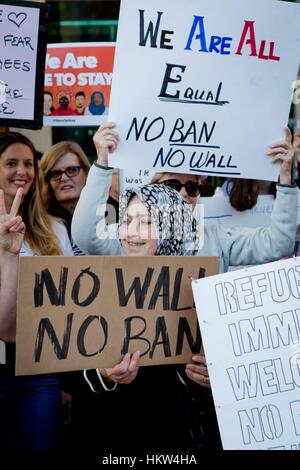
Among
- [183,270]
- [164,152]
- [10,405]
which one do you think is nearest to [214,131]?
[164,152]

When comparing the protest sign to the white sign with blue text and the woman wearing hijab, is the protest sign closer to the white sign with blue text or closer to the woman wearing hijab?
the white sign with blue text

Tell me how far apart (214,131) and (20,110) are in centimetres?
73

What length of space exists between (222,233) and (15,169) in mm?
932

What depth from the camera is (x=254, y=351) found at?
2.44m

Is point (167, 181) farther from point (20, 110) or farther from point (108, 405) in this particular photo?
point (108, 405)

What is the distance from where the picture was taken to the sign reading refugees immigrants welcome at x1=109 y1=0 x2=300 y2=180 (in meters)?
2.88

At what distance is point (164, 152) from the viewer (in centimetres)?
297

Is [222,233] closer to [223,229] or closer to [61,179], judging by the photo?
[223,229]

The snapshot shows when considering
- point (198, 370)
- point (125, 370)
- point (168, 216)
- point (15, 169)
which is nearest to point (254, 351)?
point (198, 370)

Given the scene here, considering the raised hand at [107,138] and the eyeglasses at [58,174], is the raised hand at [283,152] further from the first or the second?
the eyeglasses at [58,174]

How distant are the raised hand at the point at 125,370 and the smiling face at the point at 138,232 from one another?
0.37 meters

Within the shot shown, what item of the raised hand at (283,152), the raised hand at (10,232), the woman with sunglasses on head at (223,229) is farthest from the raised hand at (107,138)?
the raised hand at (283,152)

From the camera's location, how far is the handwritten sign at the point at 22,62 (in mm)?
2900

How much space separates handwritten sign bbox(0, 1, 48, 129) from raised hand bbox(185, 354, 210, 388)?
3.49 feet
